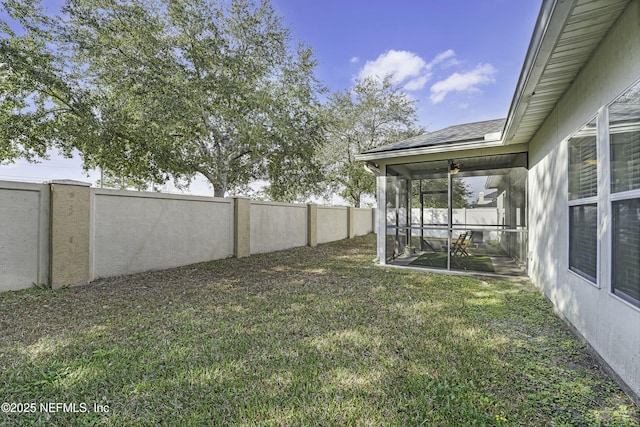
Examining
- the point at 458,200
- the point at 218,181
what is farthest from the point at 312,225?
the point at 458,200

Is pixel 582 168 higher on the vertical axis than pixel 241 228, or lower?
higher

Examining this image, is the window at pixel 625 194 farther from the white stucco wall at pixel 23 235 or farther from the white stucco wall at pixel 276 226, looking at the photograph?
the white stucco wall at pixel 276 226

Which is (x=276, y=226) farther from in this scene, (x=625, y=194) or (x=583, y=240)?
(x=625, y=194)

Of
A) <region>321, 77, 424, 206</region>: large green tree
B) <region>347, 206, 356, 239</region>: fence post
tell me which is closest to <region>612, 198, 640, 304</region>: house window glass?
<region>347, 206, 356, 239</region>: fence post

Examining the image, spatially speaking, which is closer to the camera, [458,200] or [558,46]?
[558,46]

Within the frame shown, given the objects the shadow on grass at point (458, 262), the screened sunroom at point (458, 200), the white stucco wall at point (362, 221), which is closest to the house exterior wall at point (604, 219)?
the screened sunroom at point (458, 200)

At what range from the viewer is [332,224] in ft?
44.3

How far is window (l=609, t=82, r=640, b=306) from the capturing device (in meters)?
2.25

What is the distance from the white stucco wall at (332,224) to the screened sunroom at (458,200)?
4085mm

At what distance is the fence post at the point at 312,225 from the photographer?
1164cm

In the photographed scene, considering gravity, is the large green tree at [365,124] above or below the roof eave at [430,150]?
above

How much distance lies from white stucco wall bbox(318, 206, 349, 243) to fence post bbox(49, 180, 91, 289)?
819cm

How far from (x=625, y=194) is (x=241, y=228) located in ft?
25.4

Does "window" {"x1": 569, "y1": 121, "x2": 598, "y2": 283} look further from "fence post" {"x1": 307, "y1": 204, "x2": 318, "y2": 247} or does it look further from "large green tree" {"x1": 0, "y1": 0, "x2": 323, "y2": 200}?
"large green tree" {"x1": 0, "y1": 0, "x2": 323, "y2": 200}
